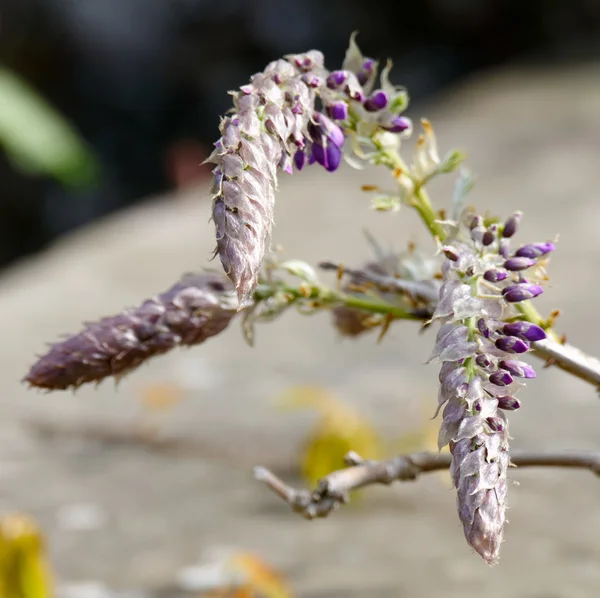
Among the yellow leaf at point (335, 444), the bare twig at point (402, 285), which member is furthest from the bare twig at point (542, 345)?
the yellow leaf at point (335, 444)

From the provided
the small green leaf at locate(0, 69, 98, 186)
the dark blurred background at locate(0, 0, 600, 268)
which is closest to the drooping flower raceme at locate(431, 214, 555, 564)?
the small green leaf at locate(0, 69, 98, 186)

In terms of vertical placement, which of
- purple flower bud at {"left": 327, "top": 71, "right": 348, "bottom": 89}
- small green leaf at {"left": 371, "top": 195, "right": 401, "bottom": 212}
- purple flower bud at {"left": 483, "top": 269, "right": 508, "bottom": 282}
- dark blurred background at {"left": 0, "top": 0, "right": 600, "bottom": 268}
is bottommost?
purple flower bud at {"left": 483, "top": 269, "right": 508, "bottom": 282}

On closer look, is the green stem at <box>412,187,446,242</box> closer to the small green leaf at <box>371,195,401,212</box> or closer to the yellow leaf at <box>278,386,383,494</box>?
the small green leaf at <box>371,195,401,212</box>

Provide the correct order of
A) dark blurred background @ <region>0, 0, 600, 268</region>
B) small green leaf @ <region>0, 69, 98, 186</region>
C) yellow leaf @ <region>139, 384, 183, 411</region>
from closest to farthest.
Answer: yellow leaf @ <region>139, 384, 183, 411</region> → small green leaf @ <region>0, 69, 98, 186</region> → dark blurred background @ <region>0, 0, 600, 268</region>

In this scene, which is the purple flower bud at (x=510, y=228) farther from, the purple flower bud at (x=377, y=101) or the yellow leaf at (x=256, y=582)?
the yellow leaf at (x=256, y=582)

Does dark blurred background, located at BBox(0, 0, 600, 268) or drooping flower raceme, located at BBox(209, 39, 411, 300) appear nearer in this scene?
drooping flower raceme, located at BBox(209, 39, 411, 300)

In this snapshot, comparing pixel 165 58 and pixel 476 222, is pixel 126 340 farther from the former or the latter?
pixel 165 58
